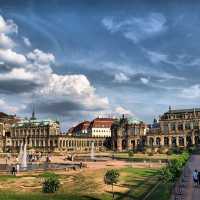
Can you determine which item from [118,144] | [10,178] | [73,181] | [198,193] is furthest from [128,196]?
[118,144]

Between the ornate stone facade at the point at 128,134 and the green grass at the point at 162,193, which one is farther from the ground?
the ornate stone facade at the point at 128,134

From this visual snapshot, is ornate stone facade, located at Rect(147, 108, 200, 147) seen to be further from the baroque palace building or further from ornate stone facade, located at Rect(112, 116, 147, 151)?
ornate stone facade, located at Rect(112, 116, 147, 151)

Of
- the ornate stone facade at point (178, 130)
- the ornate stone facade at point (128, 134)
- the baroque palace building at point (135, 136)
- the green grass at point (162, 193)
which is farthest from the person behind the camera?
the ornate stone facade at point (128, 134)

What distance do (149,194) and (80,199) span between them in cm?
893

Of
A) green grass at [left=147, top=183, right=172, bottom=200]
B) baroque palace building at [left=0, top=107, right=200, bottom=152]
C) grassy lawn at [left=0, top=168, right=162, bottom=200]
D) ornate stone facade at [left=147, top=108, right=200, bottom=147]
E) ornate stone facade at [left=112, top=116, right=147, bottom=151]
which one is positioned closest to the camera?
green grass at [left=147, top=183, right=172, bottom=200]

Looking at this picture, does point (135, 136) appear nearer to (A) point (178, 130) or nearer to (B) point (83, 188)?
(A) point (178, 130)

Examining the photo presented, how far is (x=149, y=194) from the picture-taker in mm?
35375

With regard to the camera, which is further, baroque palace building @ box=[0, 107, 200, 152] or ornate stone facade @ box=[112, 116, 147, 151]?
ornate stone facade @ box=[112, 116, 147, 151]

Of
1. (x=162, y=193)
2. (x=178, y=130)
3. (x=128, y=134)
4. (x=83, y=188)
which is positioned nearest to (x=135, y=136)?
(x=128, y=134)

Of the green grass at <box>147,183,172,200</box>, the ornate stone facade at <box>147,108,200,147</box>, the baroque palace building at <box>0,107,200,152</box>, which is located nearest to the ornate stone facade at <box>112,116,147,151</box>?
the baroque palace building at <box>0,107,200,152</box>

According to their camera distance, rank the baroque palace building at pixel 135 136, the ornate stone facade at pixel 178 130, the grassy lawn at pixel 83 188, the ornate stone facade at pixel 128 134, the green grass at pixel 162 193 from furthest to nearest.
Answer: the ornate stone facade at pixel 128 134 → the baroque palace building at pixel 135 136 → the ornate stone facade at pixel 178 130 → the grassy lawn at pixel 83 188 → the green grass at pixel 162 193

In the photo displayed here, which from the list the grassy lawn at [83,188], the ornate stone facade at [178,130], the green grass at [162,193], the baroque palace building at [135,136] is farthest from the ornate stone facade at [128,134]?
the green grass at [162,193]

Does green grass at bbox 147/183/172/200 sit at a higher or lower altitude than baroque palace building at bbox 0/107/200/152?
lower

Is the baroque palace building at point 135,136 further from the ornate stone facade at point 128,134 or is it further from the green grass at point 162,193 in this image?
the green grass at point 162,193
